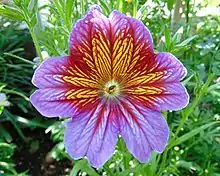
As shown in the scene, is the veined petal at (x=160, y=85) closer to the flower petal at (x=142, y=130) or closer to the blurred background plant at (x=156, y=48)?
the flower petal at (x=142, y=130)

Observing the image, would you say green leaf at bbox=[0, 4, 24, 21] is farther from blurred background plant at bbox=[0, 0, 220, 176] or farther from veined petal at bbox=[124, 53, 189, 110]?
veined petal at bbox=[124, 53, 189, 110]

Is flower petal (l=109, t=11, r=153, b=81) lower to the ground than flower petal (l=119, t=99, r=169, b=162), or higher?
higher

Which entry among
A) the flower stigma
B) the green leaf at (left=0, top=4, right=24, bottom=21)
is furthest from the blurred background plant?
the flower stigma

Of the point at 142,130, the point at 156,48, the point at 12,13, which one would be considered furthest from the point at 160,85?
the point at 156,48

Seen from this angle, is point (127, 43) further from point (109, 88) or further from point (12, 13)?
point (12, 13)

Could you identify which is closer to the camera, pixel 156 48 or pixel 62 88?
pixel 62 88

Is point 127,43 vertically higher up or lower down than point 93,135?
higher up

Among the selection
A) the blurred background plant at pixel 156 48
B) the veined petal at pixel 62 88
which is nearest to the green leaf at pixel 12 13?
the blurred background plant at pixel 156 48
